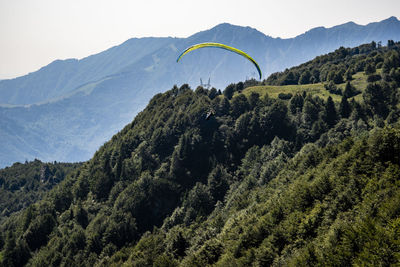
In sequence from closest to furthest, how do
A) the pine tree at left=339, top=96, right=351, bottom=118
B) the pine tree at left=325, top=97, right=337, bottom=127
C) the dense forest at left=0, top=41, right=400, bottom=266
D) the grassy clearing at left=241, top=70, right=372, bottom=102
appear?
the dense forest at left=0, top=41, right=400, bottom=266
the pine tree at left=339, top=96, right=351, bottom=118
the pine tree at left=325, top=97, right=337, bottom=127
the grassy clearing at left=241, top=70, right=372, bottom=102

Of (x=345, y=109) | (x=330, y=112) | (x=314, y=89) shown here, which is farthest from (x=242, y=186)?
(x=314, y=89)

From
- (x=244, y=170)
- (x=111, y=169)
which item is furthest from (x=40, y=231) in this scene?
(x=244, y=170)

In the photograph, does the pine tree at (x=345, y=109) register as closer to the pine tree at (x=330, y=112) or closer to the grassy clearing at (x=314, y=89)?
the pine tree at (x=330, y=112)

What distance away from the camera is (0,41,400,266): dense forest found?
48156 mm

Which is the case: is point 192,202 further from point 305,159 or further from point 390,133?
point 390,133

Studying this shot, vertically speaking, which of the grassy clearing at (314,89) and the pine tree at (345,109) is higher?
the grassy clearing at (314,89)

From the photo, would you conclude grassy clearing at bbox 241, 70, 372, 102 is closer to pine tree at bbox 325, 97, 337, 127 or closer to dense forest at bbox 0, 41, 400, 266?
dense forest at bbox 0, 41, 400, 266

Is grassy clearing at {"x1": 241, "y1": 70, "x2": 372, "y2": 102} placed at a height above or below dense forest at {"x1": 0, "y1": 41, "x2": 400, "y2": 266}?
above

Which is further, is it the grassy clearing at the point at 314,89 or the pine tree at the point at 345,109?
the grassy clearing at the point at 314,89

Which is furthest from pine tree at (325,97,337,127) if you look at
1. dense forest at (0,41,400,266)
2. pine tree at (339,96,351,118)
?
pine tree at (339,96,351,118)

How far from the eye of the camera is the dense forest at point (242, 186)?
48.2m

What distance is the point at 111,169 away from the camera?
143000 millimetres

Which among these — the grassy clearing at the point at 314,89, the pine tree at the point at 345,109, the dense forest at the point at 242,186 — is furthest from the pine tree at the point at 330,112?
the grassy clearing at the point at 314,89

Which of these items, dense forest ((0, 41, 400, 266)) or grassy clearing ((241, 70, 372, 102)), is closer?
dense forest ((0, 41, 400, 266))
